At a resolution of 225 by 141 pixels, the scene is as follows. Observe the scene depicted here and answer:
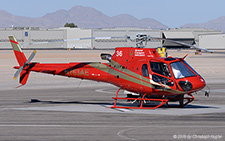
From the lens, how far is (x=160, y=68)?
56.4ft

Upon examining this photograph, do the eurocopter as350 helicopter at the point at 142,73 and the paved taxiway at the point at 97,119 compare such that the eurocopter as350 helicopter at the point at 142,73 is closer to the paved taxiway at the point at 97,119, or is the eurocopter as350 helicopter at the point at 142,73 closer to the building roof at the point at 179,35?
the paved taxiway at the point at 97,119

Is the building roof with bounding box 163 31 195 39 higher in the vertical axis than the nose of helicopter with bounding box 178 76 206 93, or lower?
higher

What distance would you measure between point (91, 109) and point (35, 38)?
415ft

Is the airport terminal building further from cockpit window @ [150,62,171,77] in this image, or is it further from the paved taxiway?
cockpit window @ [150,62,171,77]

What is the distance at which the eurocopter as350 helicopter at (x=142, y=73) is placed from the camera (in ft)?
55.2

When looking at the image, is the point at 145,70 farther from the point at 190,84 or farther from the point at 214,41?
the point at 214,41

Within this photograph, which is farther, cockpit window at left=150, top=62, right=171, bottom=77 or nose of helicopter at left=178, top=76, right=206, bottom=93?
cockpit window at left=150, top=62, right=171, bottom=77

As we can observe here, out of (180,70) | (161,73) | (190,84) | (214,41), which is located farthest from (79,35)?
(190,84)

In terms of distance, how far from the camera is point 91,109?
17.8m

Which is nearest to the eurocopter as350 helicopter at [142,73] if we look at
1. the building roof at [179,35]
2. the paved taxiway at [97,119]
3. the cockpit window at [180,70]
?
the cockpit window at [180,70]

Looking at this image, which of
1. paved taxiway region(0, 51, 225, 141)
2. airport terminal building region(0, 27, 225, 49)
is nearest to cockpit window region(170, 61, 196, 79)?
paved taxiway region(0, 51, 225, 141)

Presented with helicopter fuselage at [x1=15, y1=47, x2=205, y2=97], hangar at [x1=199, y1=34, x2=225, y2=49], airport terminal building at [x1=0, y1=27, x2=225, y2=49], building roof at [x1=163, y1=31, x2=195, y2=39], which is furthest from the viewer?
building roof at [x1=163, y1=31, x2=195, y2=39]

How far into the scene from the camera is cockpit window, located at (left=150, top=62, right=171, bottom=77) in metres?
17.0

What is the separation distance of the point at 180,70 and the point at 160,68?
820 millimetres
